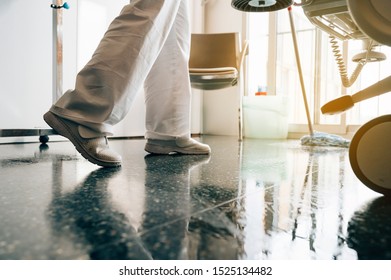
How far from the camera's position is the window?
307cm

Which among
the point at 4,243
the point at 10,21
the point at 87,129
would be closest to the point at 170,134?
the point at 87,129

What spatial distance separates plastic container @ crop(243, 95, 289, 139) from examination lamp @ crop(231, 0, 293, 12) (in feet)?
6.49

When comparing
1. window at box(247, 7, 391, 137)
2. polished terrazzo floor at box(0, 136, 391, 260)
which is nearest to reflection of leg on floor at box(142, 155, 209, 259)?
polished terrazzo floor at box(0, 136, 391, 260)

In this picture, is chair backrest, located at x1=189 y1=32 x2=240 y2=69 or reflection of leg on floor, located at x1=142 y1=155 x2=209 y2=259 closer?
reflection of leg on floor, located at x1=142 y1=155 x2=209 y2=259

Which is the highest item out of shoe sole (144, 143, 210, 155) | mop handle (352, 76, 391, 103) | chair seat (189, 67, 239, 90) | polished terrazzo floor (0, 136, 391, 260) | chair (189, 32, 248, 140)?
chair (189, 32, 248, 140)

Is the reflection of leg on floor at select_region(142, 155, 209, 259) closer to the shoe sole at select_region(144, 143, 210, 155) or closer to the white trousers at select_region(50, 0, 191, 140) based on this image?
the white trousers at select_region(50, 0, 191, 140)

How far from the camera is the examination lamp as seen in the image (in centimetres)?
114

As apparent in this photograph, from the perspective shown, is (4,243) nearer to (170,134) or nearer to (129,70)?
(129,70)

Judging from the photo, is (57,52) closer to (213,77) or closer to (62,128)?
(213,77)

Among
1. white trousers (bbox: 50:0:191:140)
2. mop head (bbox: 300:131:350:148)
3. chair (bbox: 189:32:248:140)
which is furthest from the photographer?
chair (bbox: 189:32:248:140)

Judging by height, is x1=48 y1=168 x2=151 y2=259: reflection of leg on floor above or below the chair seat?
below

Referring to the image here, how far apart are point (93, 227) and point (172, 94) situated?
885mm

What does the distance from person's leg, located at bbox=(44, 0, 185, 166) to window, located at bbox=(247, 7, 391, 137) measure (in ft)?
8.11

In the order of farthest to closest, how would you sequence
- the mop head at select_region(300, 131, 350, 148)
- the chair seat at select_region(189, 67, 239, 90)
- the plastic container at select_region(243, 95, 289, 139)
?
the plastic container at select_region(243, 95, 289, 139) < the chair seat at select_region(189, 67, 239, 90) < the mop head at select_region(300, 131, 350, 148)
